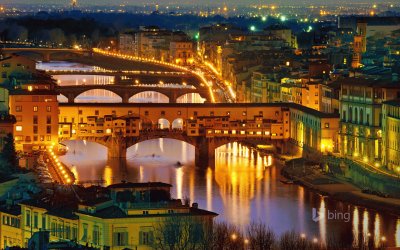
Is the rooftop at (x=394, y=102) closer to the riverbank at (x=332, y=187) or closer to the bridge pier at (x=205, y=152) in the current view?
the riverbank at (x=332, y=187)

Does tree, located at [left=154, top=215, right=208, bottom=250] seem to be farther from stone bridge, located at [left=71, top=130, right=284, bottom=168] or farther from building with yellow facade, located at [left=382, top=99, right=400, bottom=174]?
stone bridge, located at [left=71, top=130, right=284, bottom=168]

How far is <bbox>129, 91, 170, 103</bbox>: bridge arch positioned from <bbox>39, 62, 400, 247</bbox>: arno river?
8.06m

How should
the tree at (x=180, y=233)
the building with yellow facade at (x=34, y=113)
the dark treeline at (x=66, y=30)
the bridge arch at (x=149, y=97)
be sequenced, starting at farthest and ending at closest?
the dark treeline at (x=66, y=30) → the bridge arch at (x=149, y=97) → the building with yellow facade at (x=34, y=113) → the tree at (x=180, y=233)

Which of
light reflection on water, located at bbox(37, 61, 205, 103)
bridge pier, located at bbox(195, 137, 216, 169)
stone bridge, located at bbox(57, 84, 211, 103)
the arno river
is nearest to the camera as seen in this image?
the arno river

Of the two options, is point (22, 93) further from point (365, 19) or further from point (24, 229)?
point (365, 19)

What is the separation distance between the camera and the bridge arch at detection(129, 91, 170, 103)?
120ft

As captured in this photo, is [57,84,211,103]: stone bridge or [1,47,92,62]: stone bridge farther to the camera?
[1,47,92,62]: stone bridge

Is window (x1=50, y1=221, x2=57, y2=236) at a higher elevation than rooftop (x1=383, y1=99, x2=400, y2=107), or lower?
lower

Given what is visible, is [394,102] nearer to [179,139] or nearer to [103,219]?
[179,139]

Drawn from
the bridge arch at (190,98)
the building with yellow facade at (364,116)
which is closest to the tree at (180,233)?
the building with yellow facade at (364,116)

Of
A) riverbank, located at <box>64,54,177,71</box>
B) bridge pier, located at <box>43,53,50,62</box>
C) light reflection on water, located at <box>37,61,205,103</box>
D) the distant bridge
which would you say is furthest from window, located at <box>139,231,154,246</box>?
bridge pier, located at <box>43,53,50,62</box>

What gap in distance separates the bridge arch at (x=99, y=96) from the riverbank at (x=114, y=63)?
6043 millimetres

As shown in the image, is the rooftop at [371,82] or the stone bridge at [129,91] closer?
the rooftop at [371,82]

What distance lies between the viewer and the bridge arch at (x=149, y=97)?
120 ft
